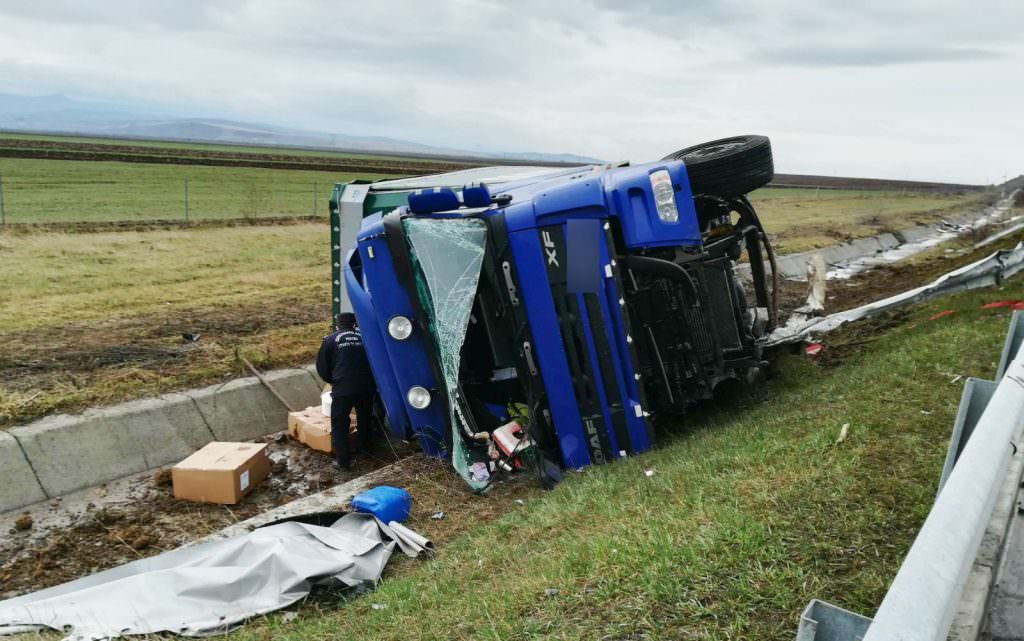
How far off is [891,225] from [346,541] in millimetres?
29385

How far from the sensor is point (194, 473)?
239 inches

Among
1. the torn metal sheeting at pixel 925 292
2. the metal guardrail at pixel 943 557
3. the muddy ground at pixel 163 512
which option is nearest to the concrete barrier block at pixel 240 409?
the muddy ground at pixel 163 512

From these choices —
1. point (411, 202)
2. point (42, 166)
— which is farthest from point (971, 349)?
point (42, 166)

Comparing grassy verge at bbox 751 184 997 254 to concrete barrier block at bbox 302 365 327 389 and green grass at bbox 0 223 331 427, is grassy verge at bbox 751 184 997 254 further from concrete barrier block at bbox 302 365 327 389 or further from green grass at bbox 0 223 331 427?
concrete barrier block at bbox 302 365 327 389

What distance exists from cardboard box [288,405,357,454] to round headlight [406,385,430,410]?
134 cm

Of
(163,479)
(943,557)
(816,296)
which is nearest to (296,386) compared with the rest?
(163,479)

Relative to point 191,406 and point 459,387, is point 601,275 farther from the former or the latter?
point 191,406

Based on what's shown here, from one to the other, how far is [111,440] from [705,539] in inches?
211

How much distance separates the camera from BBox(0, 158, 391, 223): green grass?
20828mm

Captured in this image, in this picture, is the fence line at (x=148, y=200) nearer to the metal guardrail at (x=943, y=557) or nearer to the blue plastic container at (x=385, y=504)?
the blue plastic container at (x=385, y=504)

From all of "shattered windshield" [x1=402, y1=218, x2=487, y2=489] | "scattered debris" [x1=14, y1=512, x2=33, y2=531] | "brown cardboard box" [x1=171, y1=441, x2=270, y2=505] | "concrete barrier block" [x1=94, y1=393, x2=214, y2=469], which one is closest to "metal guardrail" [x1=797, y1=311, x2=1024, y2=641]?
"shattered windshield" [x1=402, y1=218, x2=487, y2=489]

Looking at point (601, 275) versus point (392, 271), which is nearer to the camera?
point (601, 275)

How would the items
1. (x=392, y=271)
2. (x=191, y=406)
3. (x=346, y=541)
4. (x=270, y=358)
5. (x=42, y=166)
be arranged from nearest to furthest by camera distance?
(x=346, y=541), (x=392, y=271), (x=191, y=406), (x=270, y=358), (x=42, y=166)

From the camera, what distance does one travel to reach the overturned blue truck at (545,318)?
18.4ft
